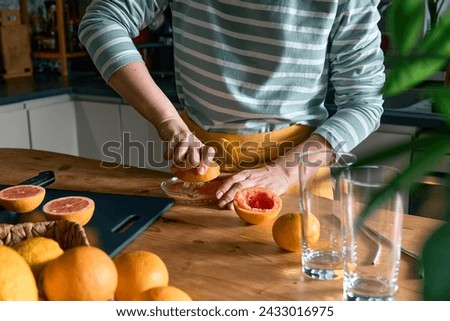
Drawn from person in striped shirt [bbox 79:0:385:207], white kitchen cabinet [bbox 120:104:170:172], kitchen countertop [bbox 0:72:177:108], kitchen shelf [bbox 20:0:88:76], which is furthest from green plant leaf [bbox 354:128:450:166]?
kitchen shelf [bbox 20:0:88:76]

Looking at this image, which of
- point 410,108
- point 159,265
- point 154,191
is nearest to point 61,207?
point 154,191

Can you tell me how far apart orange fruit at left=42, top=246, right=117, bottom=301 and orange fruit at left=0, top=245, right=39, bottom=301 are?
2 centimetres

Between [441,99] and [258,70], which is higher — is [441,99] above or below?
above

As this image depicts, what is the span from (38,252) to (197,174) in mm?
477

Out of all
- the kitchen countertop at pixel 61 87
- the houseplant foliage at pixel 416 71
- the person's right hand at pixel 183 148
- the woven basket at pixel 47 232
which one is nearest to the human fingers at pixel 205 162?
the person's right hand at pixel 183 148

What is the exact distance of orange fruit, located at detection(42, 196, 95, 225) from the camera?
3.24ft

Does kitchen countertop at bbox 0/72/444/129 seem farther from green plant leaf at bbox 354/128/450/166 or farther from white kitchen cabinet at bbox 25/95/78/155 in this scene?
green plant leaf at bbox 354/128/450/166

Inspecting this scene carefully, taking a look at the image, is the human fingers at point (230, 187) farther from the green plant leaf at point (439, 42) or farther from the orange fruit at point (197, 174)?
the green plant leaf at point (439, 42)

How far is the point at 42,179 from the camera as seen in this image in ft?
4.12

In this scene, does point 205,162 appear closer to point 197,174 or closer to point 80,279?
point 197,174

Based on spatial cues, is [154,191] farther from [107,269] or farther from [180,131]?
[107,269]

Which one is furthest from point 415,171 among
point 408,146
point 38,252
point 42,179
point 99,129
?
point 99,129

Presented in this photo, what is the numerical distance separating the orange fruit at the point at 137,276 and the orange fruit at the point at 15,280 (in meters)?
0.11
